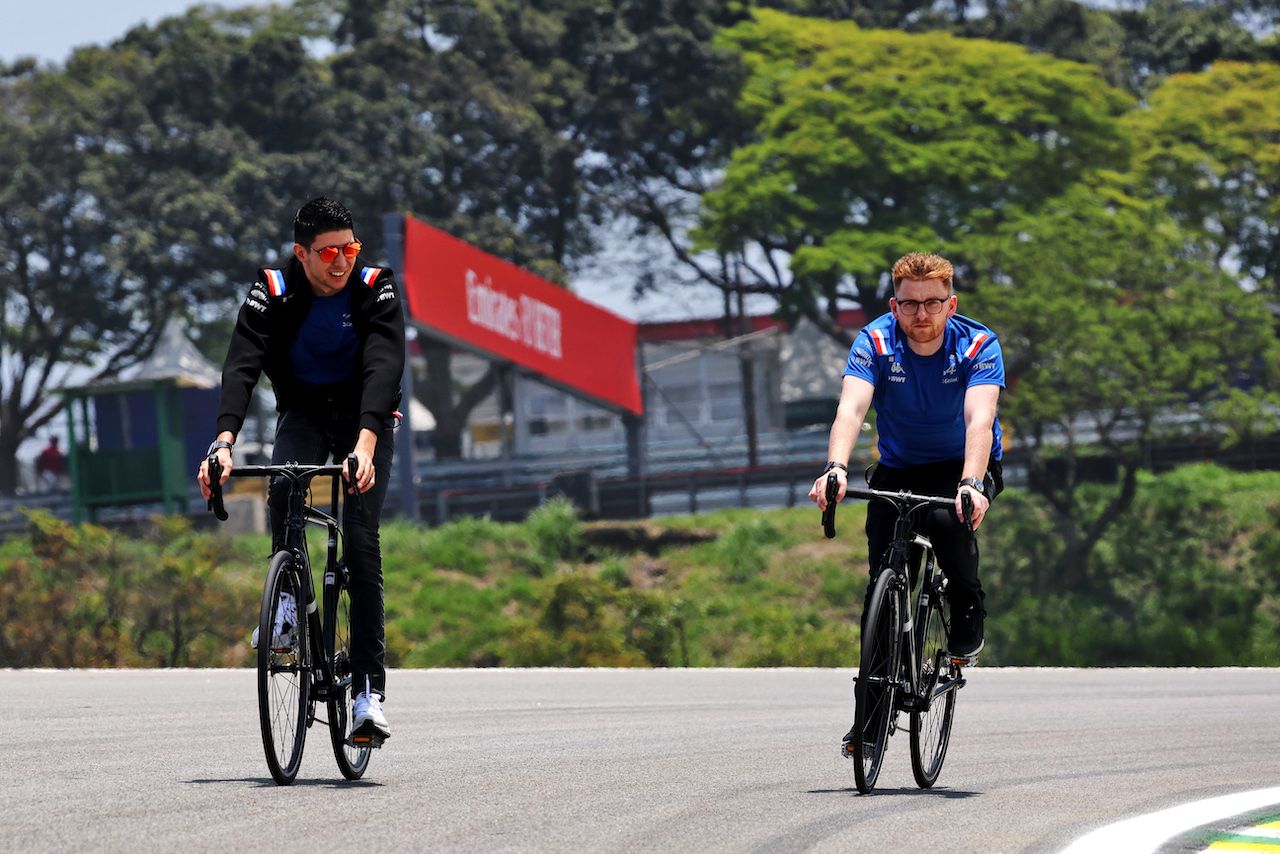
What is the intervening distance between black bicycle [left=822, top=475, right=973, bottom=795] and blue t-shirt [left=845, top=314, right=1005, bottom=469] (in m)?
0.24

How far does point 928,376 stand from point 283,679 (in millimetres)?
2337

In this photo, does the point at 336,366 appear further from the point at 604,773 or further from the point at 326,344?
the point at 604,773

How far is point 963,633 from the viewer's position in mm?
6055

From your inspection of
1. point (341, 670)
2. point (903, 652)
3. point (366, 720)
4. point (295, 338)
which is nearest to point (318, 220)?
point (295, 338)

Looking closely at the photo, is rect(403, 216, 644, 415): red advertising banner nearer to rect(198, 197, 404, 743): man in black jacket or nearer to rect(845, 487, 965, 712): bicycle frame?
rect(198, 197, 404, 743): man in black jacket

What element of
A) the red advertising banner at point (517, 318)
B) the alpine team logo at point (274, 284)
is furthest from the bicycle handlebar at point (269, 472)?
the red advertising banner at point (517, 318)

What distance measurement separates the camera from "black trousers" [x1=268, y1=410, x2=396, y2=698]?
18.4 feet

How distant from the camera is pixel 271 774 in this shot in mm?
5406

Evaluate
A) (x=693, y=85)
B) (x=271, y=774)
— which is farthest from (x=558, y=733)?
(x=693, y=85)

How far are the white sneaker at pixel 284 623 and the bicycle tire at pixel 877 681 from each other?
1.76 m

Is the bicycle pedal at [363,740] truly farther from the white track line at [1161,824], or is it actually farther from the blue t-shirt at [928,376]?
the white track line at [1161,824]

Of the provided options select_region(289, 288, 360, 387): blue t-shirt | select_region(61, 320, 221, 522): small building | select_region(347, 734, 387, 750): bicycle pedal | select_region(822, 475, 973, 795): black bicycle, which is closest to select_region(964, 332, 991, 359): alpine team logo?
select_region(822, 475, 973, 795): black bicycle

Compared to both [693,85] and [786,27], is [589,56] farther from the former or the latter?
[786,27]

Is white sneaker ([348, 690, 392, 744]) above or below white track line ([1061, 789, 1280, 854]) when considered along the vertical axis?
above
